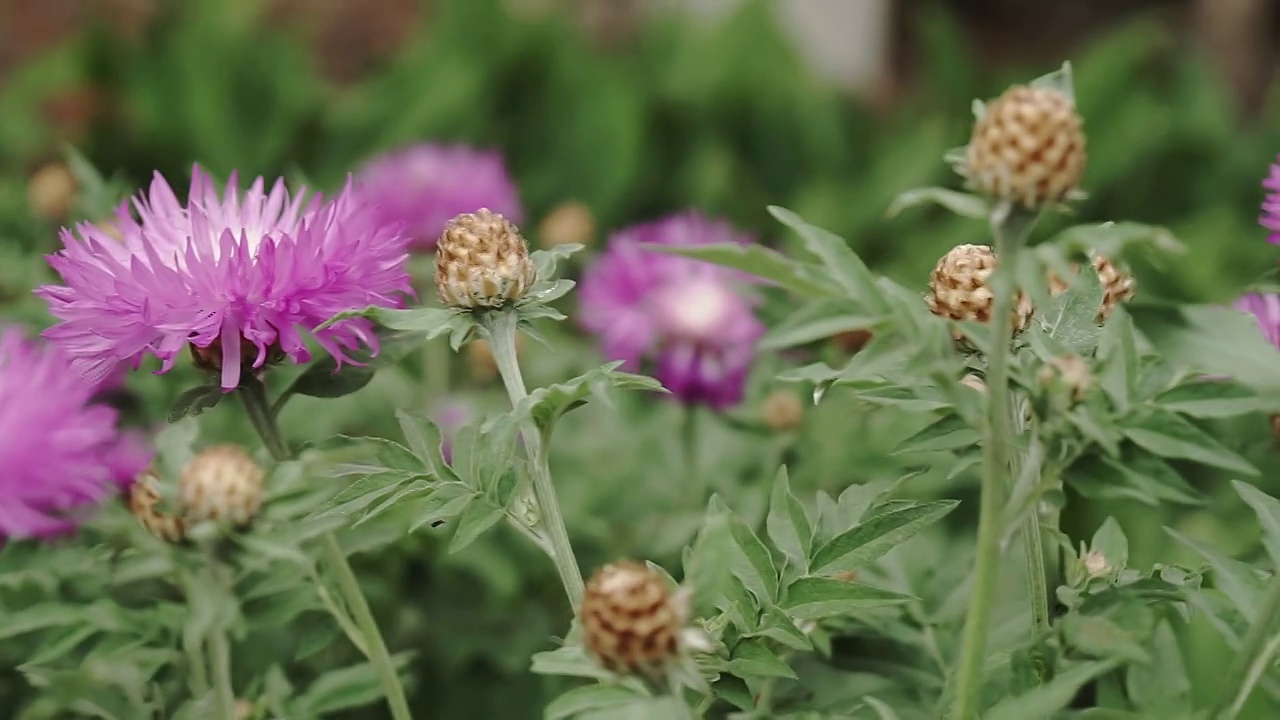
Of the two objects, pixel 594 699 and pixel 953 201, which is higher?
pixel 953 201

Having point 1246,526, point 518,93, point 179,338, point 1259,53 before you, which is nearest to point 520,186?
point 518,93

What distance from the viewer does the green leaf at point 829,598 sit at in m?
0.66

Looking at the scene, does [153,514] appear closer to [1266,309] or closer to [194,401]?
[194,401]

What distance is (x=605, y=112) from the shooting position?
2494 millimetres

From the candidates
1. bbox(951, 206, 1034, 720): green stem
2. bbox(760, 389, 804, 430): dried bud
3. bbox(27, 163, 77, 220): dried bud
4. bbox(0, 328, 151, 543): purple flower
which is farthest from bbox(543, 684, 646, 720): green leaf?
bbox(27, 163, 77, 220): dried bud

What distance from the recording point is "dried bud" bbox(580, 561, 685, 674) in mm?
522

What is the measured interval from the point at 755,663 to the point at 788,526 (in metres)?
0.11

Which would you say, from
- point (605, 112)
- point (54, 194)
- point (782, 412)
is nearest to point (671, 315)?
point (782, 412)

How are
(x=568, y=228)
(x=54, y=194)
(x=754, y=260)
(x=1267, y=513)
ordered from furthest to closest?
(x=568, y=228) → (x=54, y=194) → (x=1267, y=513) → (x=754, y=260)

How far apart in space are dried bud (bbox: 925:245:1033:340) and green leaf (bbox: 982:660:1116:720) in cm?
18

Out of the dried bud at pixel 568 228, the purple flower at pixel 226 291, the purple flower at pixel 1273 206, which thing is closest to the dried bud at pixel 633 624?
the purple flower at pixel 226 291

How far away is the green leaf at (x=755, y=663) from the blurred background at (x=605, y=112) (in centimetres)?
119

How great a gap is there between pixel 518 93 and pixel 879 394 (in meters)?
2.09

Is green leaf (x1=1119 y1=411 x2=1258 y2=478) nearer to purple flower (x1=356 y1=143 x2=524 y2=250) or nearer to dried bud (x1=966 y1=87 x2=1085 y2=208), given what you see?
dried bud (x1=966 y1=87 x2=1085 y2=208)
